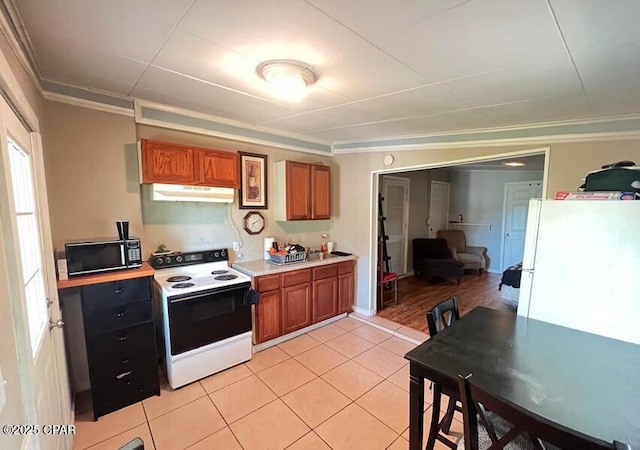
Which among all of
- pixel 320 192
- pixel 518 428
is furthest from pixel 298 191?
pixel 518 428

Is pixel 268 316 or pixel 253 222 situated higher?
pixel 253 222

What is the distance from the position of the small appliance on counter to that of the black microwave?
367 millimetres

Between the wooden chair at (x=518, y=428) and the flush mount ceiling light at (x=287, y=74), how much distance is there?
1.81 meters

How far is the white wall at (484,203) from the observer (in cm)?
655

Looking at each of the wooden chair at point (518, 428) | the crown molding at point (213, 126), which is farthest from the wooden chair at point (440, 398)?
the crown molding at point (213, 126)

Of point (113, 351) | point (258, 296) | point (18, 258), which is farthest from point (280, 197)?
point (18, 258)

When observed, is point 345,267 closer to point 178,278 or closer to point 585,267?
point 178,278

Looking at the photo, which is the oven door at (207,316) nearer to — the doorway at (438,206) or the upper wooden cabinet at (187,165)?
the upper wooden cabinet at (187,165)

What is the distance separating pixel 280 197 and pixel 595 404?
10.1ft

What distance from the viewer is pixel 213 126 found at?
300 cm

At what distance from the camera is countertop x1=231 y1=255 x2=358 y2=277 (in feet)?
10.1

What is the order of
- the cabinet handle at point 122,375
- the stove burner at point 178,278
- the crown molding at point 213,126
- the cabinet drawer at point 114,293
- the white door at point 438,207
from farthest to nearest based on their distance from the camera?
the white door at point 438,207 → the stove burner at point 178,278 → the crown molding at point 213,126 → the cabinet handle at point 122,375 → the cabinet drawer at point 114,293

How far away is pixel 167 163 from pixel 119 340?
4.89ft

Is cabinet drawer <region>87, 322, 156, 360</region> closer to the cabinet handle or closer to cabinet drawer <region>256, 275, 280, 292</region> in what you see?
the cabinet handle
